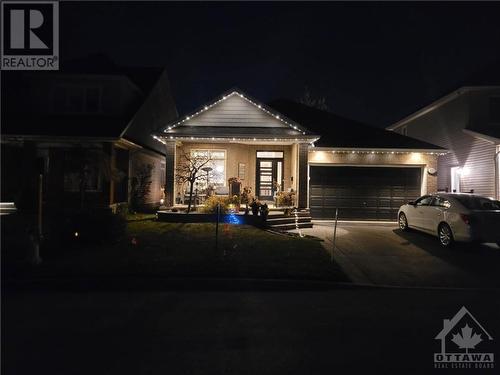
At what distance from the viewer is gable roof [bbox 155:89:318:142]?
46.1 feet

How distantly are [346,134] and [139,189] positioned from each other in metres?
11.1

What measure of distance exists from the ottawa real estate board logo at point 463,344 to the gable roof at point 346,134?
1144cm

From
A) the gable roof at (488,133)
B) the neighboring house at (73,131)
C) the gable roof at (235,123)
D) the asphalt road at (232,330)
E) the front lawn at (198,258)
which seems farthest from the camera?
the gable roof at (488,133)

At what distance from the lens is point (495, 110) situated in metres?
16.8

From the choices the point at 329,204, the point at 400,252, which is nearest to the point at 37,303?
the point at 400,252

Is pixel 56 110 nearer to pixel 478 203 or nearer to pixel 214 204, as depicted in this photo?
pixel 214 204

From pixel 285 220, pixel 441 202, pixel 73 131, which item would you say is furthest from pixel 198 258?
pixel 73 131

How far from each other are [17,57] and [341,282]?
15446 mm

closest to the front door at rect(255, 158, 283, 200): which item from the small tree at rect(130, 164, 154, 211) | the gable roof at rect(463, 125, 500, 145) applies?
the small tree at rect(130, 164, 154, 211)

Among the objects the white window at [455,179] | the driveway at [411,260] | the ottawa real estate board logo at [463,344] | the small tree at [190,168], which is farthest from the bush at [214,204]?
the white window at [455,179]

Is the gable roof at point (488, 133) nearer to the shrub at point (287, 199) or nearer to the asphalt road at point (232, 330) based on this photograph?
the shrub at point (287, 199)

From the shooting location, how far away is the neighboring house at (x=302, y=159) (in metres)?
14.3

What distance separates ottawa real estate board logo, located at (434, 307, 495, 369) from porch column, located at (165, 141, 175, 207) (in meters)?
11.3

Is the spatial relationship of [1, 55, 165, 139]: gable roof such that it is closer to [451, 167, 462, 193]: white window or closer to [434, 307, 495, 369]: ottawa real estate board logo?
[434, 307, 495, 369]: ottawa real estate board logo
